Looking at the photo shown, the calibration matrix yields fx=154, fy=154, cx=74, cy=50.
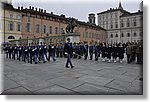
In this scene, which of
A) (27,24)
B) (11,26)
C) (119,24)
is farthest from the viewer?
(119,24)

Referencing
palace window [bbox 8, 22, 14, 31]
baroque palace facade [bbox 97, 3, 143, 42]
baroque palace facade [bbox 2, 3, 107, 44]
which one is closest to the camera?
baroque palace facade [bbox 2, 3, 107, 44]

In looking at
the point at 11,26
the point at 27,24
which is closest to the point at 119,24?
the point at 27,24

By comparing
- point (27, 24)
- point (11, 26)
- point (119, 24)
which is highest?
point (119, 24)

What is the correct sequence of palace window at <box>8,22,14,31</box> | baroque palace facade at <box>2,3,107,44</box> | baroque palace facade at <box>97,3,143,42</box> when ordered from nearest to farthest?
baroque palace facade at <box>2,3,107,44</box>
palace window at <box>8,22,14,31</box>
baroque palace facade at <box>97,3,143,42</box>

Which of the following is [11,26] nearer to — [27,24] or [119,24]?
[27,24]

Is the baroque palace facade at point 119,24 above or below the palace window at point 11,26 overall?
above

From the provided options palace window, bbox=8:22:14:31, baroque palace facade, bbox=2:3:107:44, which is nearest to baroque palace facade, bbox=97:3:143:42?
baroque palace facade, bbox=2:3:107:44

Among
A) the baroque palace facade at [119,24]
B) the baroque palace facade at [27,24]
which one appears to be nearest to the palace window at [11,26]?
the baroque palace facade at [27,24]

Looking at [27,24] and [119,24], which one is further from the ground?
[119,24]

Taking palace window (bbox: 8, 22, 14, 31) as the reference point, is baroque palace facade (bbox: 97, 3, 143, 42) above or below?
above

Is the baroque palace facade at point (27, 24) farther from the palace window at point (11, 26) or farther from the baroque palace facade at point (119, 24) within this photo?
the baroque palace facade at point (119, 24)

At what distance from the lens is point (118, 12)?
235 feet

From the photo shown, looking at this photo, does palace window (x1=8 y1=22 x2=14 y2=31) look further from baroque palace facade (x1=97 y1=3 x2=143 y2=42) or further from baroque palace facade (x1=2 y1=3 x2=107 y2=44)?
baroque palace facade (x1=97 y1=3 x2=143 y2=42)

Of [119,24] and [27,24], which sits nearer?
[27,24]
